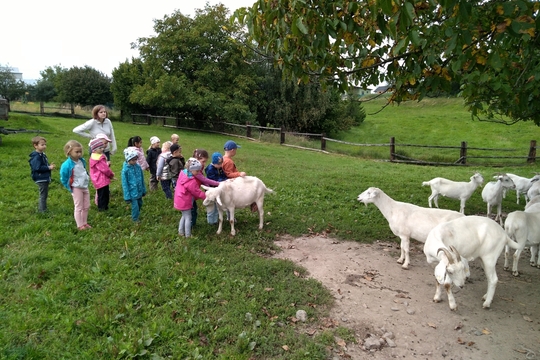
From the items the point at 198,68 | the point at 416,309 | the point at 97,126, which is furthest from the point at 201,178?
the point at 198,68

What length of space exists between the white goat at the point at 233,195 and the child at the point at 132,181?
4.27 ft

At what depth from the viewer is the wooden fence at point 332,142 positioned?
1936 centimetres

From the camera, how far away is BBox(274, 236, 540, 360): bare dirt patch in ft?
12.9

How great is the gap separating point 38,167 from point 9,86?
45.3m

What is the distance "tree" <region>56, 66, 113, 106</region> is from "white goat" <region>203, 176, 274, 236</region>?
35.5 meters

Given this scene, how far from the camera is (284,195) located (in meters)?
9.52

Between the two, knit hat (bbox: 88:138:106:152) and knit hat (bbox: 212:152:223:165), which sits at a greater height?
knit hat (bbox: 88:138:106:152)

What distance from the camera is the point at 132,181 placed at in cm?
656

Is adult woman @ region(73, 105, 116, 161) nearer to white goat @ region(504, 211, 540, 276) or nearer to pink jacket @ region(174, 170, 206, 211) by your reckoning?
pink jacket @ region(174, 170, 206, 211)

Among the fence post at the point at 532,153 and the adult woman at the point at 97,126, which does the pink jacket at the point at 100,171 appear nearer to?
the adult woman at the point at 97,126

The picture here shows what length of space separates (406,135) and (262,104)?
12449mm

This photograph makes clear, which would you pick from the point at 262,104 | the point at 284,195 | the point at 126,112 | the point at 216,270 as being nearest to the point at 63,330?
the point at 216,270

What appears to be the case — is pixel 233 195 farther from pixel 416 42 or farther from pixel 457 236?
pixel 416 42

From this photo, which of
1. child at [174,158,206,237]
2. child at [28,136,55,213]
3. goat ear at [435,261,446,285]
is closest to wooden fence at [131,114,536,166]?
child at [174,158,206,237]
